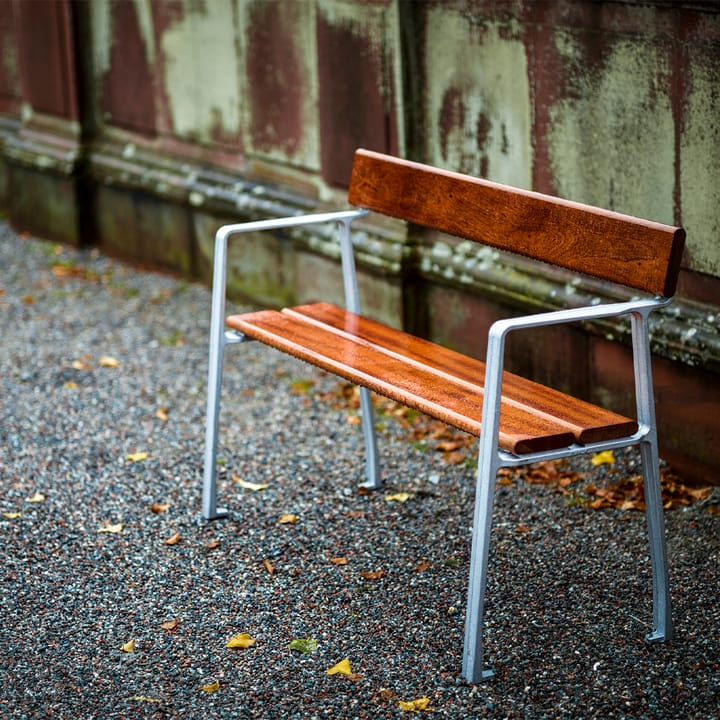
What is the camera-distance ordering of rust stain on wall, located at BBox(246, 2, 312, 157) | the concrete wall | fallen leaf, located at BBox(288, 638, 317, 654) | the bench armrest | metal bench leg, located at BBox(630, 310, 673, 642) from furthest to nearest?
rust stain on wall, located at BBox(246, 2, 312, 157) → the concrete wall → fallen leaf, located at BBox(288, 638, 317, 654) → metal bench leg, located at BBox(630, 310, 673, 642) → the bench armrest

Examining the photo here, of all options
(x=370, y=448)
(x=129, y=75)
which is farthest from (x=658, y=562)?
(x=129, y=75)

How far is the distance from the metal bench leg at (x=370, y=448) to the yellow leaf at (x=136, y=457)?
0.91 m

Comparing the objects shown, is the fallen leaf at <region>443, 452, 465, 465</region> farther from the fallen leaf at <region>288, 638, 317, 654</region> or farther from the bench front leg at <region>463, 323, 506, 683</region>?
the bench front leg at <region>463, 323, 506, 683</region>

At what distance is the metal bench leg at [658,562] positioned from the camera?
12.5 feet

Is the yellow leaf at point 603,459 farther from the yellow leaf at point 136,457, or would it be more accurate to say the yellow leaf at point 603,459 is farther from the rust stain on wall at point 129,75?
the rust stain on wall at point 129,75

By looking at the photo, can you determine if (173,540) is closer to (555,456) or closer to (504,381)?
(504,381)

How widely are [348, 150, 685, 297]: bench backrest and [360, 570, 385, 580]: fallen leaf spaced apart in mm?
1062

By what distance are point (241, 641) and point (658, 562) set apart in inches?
46.0

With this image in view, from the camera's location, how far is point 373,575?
4.33 meters

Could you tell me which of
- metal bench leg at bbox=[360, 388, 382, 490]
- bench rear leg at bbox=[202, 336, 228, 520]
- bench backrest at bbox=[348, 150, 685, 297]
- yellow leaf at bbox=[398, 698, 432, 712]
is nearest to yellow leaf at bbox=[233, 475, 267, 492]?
bench rear leg at bbox=[202, 336, 228, 520]

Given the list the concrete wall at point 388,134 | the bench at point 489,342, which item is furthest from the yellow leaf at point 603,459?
the bench at point 489,342

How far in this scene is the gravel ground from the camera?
144 inches

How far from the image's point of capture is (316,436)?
18.4 feet

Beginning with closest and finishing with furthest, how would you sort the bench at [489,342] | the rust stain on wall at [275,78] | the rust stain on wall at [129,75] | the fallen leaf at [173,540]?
1. the bench at [489,342]
2. the fallen leaf at [173,540]
3. the rust stain on wall at [275,78]
4. the rust stain on wall at [129,75]
